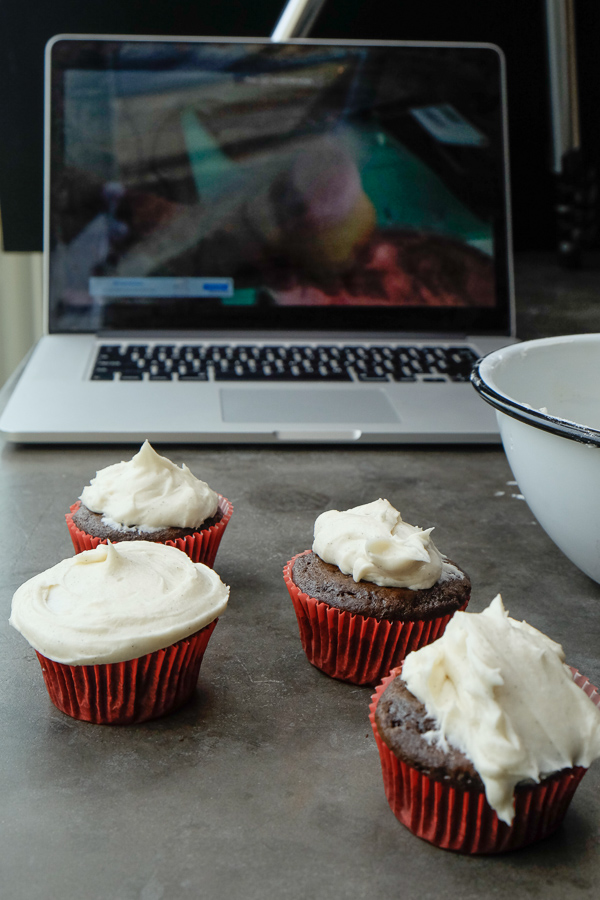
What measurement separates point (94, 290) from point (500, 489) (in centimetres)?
88

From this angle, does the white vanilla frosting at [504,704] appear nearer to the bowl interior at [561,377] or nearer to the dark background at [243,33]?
the bowl interior at [561,377]

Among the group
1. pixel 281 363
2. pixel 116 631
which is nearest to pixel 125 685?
pixel 116 631

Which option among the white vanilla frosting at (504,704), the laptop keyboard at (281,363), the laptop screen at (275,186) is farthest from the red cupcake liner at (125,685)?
the laptop screen at (275,186)

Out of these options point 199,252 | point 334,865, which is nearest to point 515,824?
point 334,865

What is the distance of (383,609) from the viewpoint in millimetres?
807

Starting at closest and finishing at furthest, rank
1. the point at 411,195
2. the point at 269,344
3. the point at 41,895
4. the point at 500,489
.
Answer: the point at 41,895, the point at 500,489, the point at 269,344, the point at 411,195

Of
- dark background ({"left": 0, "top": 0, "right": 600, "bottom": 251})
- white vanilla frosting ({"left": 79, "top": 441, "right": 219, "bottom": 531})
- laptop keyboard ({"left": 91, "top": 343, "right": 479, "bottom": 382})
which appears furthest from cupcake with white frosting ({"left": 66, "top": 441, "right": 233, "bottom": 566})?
dark background ({"left": 0, "top": 0, "right": 600, "bottom": 251})

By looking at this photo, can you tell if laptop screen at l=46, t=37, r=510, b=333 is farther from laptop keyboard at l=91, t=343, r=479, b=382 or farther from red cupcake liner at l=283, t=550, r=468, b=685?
red cupcake liner at l=283, t=550, r=468, b=685

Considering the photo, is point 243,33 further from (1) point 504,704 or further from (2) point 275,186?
(1) point 504,704

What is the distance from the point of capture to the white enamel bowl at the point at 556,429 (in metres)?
0.82

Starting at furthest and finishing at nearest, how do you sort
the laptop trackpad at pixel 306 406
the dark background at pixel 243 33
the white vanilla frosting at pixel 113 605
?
1. the dark background at pixel 243 33
2. the laptop trackpad at pixel 306 406
3. the white vanilla frosting at pixel 113 605

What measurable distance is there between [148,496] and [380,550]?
11.0 inches

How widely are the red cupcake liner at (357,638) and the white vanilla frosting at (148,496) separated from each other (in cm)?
18

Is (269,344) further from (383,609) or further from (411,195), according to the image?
(383,609)
